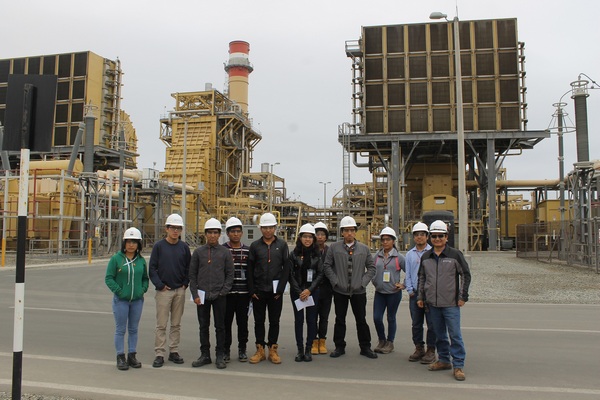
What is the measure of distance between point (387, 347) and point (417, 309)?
2.32 feet

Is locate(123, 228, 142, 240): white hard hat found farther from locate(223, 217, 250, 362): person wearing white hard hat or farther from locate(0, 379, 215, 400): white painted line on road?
locate(0, 379, 215, 400): white painted line on road

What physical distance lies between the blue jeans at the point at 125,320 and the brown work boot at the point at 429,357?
3467 mm

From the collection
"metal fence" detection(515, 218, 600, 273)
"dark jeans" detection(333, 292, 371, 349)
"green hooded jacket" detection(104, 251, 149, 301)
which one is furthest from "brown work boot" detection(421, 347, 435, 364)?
"metal fence" detection(515, 218, 600, 273)

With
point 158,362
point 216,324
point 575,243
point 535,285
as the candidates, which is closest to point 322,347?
point 216,324

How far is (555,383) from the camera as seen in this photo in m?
5.36

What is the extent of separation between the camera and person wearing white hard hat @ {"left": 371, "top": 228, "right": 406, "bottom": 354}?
6.84m

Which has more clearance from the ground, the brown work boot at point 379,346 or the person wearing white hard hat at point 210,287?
the person wearing white hard hat at point 210,287

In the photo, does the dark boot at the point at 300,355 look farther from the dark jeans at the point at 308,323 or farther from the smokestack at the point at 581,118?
the smokestack at the point at 581,118

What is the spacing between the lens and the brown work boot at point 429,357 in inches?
246

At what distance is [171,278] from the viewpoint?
622cm

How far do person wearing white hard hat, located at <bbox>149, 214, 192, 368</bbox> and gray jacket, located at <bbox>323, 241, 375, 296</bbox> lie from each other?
6.03ft

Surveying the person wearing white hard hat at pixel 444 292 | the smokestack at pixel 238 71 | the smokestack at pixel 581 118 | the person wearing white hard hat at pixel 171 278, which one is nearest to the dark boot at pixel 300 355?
the person wearing white hard hat at pixel 171 278

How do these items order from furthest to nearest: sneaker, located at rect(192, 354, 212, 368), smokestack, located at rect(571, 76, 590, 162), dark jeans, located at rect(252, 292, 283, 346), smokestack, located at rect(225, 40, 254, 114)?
smokestack, located at rect(225, 40, 254, 114)
smokestack, located at rect(571, 76, 590, 162)
dark jeans, located at rect(252, 292, 283, 346)
sneaker, located at rect(192, 354, 212, 368)

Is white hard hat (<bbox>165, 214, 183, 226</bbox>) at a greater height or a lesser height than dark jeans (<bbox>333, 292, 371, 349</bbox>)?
greater
